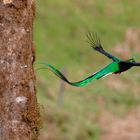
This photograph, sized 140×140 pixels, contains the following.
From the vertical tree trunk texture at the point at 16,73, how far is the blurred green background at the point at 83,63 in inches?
244

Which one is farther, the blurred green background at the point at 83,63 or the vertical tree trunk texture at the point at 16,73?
the blurred green background at the point at 83,63

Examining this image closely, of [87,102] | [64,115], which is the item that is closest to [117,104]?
[87,102]

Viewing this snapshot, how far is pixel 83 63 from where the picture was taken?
1808cm

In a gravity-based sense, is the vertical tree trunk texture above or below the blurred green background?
below

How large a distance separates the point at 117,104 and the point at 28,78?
429 inches

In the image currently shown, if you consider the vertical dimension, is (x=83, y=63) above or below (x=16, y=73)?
above

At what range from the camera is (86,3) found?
848 inches

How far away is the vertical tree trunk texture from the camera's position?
15.0ft

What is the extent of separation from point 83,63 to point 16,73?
13.5 m

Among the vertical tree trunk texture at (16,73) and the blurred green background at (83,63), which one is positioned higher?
the blurred green background at (83,63)

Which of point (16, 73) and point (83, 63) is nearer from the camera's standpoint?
point (16, 73)

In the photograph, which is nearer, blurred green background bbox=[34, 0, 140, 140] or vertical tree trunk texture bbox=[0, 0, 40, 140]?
vertical tree trunk texture bbox=[0, 0, 40, 140]

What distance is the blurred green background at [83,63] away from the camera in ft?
44.2

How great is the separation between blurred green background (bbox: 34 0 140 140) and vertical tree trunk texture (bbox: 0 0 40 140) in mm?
6196
